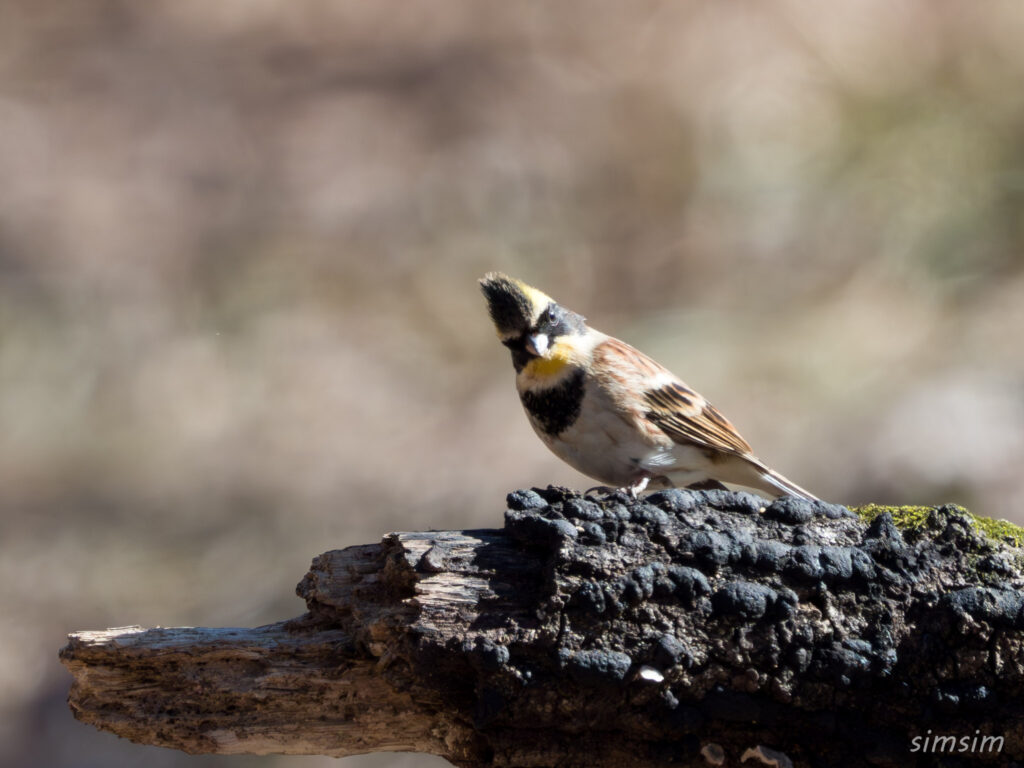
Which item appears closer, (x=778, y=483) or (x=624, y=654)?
(x=624, y=654)

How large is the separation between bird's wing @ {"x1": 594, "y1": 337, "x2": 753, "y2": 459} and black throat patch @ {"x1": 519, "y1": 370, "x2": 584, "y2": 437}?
0.12 m

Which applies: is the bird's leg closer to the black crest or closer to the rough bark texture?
the black crest

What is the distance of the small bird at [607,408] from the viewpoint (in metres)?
4.00

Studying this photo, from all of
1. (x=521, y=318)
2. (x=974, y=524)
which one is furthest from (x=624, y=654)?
(x=521, y=318)

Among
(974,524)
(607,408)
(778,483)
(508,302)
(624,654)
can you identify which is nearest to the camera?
(624,654)

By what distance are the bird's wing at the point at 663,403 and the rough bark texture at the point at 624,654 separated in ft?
3.88

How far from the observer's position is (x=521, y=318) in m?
4.15

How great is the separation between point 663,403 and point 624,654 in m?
1.65

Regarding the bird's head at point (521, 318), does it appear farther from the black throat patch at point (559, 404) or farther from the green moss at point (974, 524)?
the green moss at point (974, 524)

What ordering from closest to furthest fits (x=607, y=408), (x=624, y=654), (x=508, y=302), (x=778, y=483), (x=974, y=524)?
1. (x=624, y=654)
2. (x=974, y=524)
3. (x=607, y=408)
4. (x=508, y=302)
5. (x=778, y=483)

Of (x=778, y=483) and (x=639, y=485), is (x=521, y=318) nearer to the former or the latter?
(x=639, y=485)

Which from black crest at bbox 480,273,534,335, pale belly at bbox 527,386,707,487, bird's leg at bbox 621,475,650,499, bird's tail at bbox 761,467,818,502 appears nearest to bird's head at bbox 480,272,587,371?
black crest at bbox 480,273,534,335

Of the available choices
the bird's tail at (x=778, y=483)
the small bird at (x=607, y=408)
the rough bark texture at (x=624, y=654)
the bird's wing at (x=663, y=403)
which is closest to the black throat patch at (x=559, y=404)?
the small bird at (x=607, y=408)

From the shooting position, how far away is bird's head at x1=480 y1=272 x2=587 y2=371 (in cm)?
413
